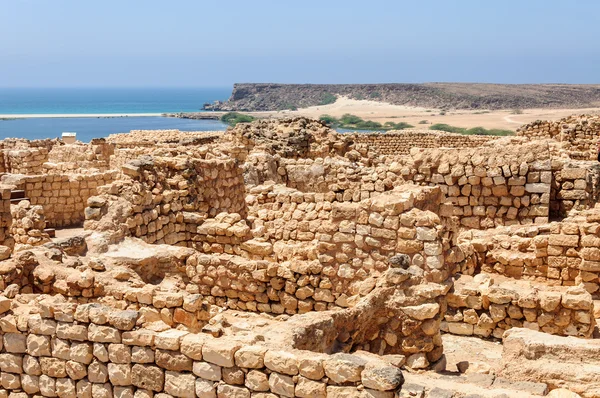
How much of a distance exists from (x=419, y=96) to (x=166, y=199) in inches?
4135

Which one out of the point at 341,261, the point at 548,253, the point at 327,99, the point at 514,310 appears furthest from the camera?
the point at 327,99

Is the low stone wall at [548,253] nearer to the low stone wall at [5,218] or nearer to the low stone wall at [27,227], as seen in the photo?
the low stone wall at [5,218]

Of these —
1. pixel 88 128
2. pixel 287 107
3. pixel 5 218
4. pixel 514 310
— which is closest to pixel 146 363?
pixel 514 310

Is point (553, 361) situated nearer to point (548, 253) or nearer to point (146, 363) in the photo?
point (146, 363)

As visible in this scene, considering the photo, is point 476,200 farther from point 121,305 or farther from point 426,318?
point 121,305

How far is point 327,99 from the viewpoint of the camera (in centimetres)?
11406

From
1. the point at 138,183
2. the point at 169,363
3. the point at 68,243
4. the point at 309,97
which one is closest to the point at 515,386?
the point at 169,363

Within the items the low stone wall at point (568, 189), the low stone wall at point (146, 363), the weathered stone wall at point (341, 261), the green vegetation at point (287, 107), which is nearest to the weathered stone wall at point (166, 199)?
the weathered stone wall at point (341, 261)

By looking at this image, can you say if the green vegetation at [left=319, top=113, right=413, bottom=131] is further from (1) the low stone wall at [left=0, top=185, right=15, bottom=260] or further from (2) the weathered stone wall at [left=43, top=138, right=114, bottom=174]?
(1) the low stone wall at [left=0, top=185, right=15, bottom=260]

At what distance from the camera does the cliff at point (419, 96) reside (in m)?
98.0

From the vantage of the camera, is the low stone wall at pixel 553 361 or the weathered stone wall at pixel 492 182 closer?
the low stone wall at pixel 553 361

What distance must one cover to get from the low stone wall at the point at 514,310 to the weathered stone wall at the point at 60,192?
927cm

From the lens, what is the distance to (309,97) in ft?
378

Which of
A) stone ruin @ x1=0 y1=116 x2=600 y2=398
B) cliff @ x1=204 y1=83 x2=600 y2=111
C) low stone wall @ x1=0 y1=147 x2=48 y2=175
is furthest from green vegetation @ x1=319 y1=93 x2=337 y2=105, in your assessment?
stone ruin @ x1=0 y1=116 x2=600 y2=398
